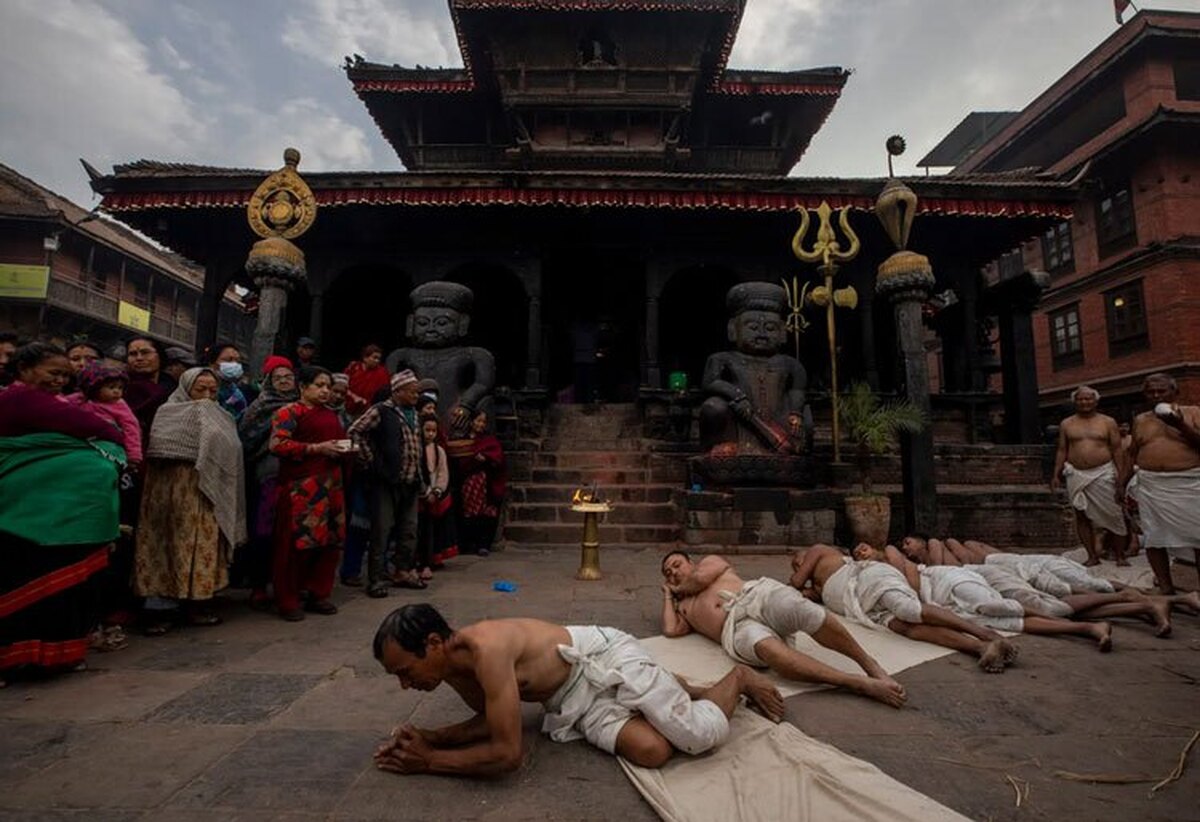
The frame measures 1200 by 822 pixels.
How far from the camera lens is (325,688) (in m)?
2.70

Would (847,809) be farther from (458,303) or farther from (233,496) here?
(458,303)

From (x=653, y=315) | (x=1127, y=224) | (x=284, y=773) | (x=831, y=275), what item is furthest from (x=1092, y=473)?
(x=1127, y=224)

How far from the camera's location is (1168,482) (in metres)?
4.62

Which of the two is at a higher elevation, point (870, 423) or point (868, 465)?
point (870, 423)

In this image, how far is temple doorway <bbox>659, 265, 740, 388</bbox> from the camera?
1298cm

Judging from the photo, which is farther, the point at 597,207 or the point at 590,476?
the point at 597,207

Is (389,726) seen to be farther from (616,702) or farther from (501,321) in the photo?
(501,321)

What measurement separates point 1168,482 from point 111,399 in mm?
7652

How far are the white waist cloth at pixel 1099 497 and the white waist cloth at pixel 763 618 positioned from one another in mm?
5012

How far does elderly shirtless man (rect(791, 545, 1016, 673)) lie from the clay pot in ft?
7.41

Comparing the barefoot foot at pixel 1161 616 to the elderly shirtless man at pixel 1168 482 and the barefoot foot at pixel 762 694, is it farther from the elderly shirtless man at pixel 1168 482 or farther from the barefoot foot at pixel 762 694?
the barefoot foot at pixel 762 694

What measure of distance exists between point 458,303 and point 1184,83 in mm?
24069

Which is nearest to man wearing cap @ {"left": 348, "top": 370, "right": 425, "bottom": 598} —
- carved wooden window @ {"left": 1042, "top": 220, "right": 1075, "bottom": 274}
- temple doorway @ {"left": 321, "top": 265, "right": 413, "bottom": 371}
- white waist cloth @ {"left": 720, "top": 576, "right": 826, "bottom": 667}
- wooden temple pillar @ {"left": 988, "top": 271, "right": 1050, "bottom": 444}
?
white waist cloth @ {"left": 720, "top": 576, "right": 826, "bottom": 667}

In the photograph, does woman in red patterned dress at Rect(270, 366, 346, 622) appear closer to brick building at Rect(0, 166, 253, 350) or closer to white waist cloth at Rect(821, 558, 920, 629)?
white waist cloth at Rect(821, 558, 920, 629)
